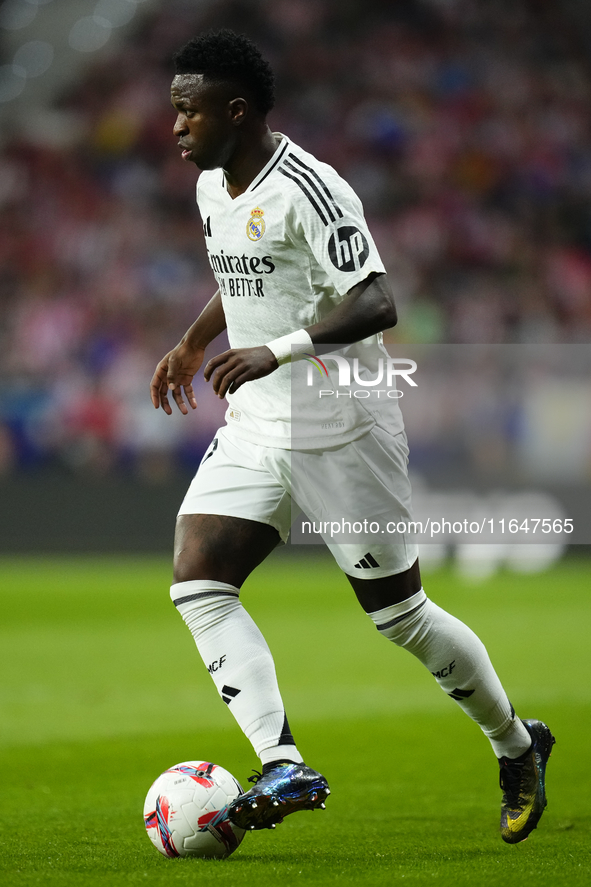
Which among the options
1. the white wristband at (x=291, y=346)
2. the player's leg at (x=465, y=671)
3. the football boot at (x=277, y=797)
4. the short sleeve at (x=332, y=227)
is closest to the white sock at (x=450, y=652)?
the player's leg at (x=465, y=671)

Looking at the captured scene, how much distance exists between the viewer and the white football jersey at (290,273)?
10.7 feet

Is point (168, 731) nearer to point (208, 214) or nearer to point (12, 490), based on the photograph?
point (208, 214)

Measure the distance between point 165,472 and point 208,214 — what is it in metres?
10.2

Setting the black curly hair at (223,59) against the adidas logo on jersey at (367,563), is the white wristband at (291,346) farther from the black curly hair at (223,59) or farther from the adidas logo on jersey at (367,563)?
the black curly hair at (223,59)

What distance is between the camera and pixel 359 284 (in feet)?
10.6

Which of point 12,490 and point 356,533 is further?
point 12,490

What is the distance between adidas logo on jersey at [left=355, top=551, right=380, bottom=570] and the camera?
3.39 meters

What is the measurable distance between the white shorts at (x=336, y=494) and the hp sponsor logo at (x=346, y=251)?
527 millimetres

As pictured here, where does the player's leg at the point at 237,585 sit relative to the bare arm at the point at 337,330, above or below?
below

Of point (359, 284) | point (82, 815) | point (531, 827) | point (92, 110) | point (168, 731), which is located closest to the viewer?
point (359, 284)

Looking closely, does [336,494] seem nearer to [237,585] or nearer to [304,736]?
[237,585]

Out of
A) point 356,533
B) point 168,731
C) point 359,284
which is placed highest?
point 359,284

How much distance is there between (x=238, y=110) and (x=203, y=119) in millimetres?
114

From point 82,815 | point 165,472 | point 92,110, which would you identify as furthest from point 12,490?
point 82,815
